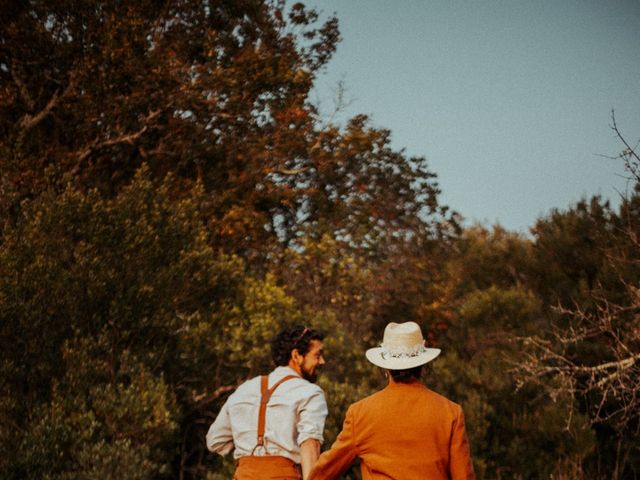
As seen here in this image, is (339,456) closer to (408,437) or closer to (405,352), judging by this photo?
(408,437)

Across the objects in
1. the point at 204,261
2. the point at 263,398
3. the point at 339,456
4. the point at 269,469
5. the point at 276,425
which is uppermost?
the point at 204,261

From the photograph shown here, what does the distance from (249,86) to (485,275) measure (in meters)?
16.0

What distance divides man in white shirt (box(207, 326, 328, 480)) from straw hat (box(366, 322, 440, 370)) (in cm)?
68

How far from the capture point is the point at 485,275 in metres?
27.5

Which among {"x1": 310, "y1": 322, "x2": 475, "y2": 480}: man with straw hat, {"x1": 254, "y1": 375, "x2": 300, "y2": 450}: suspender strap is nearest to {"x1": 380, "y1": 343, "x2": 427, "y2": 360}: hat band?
{"x1": 310, "y1": 322, "x2": 475, "y2": 480}: man with straw hat

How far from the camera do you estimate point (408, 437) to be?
3084mm

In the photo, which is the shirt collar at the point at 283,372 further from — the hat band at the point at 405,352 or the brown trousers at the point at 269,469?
the hat band at the point at 405,352

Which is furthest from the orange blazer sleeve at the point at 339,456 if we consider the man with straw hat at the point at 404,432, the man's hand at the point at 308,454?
the man's hand at the point at 308,454

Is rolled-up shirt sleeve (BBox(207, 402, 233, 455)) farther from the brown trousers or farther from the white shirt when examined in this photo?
the brown trousers

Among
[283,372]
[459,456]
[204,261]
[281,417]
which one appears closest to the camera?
[459,456]

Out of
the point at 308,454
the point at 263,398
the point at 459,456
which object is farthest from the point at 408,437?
the point at 263,398

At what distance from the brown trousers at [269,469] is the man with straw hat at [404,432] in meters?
0.58

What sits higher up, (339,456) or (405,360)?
(405,360)

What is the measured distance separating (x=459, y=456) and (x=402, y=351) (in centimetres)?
53
